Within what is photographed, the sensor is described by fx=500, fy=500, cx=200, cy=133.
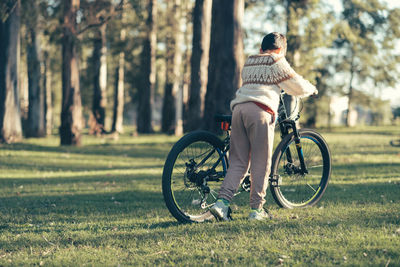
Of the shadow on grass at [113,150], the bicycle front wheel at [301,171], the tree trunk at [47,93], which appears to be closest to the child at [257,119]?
the bicycle front wheel at [301,171]

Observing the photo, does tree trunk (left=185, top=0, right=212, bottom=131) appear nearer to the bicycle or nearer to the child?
the bicycle

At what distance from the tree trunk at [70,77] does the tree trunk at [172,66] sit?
9.80m

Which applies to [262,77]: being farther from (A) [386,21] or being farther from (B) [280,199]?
(A) [386,21]

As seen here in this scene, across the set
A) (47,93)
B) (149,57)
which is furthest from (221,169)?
(47,93)

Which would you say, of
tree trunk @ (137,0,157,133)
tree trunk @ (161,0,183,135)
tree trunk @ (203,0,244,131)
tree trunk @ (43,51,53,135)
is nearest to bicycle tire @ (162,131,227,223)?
tree trunk @ (203,0,244,131)

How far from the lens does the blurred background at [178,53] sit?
15.8 meters

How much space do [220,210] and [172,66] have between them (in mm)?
24131

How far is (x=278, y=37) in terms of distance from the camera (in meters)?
5.26

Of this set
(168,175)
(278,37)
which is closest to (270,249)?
(168,175)

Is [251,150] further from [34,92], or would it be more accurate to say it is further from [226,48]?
[34,92]

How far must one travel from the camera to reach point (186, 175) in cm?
518

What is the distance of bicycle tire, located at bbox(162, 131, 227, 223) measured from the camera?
503cm

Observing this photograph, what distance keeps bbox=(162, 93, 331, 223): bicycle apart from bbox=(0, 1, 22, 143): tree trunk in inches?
580

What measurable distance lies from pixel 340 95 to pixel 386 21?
10736 millimetres
